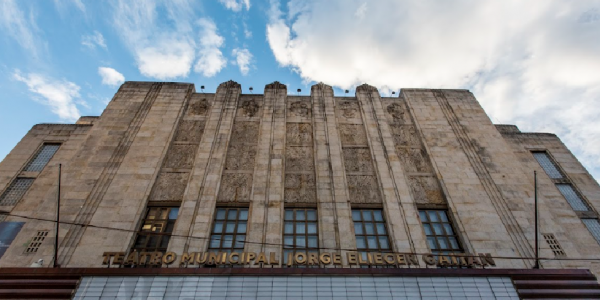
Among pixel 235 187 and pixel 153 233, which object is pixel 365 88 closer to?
pixel 235 187

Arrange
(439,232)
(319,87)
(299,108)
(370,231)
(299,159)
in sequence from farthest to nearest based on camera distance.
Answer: (319,87)
(299,108)
(299,159)
(439,232)
(370,231)

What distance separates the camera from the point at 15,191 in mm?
20438

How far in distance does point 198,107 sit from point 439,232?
17.8 meters

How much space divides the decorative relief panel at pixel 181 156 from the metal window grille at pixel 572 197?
2500 cm

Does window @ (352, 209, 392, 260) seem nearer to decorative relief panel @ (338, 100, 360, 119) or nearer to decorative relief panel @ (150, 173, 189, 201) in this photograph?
decorative relief panel @ (338, 100, 360, 119)

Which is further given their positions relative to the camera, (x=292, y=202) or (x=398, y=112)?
(x=398, y=112)

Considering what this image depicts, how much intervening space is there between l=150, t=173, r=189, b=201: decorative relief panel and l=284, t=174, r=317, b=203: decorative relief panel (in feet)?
19.5

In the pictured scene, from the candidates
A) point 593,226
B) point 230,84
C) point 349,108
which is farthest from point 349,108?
point 593,226

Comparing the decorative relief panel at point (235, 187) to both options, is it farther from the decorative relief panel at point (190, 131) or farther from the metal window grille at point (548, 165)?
the metal window grille at point (548, 165)

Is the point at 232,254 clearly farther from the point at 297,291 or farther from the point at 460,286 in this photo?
the point at 460,286

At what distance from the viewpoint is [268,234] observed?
622 inches

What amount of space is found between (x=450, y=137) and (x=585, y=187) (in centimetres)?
1021

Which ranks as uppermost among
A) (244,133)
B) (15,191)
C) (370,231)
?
(244,133)

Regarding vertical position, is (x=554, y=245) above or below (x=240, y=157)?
below
